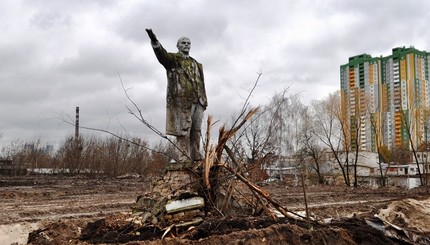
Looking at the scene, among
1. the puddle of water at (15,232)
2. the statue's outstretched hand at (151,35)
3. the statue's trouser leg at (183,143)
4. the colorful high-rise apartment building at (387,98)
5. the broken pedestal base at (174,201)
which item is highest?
the colorful high-rise apartment building at (387,98)

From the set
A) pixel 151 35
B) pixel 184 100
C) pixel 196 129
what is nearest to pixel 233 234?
pixel 196 129

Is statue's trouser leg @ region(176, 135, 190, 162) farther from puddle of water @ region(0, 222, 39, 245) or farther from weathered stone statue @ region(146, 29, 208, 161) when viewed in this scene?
puddle of water @ region(0, 222, 39, 245)

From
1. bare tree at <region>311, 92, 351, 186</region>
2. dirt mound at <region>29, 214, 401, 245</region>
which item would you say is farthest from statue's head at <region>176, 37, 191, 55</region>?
bare tree at <region>311, 92, 351, 186</region>

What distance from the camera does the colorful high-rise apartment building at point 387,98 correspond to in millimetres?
32312

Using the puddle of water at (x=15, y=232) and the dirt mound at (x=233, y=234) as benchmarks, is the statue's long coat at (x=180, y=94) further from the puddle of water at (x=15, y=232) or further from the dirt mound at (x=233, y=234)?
the puddle of water at (x=15, y=232)

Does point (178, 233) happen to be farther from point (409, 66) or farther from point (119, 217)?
point (409, 66)

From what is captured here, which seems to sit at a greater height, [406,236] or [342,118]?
[342,118]

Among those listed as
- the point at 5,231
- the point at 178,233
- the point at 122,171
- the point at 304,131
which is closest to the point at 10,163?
the point at 122,171

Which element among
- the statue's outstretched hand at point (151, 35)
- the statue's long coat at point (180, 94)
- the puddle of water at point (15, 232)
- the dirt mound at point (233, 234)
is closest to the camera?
the dirt mound at point (233, 234)

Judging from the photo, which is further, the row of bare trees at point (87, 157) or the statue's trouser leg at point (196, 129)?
the row of bare trees at point (87, 157)

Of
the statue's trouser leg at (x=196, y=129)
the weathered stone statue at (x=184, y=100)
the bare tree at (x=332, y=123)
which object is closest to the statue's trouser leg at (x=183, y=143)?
the weathered stone statue at (x=184, y=100)

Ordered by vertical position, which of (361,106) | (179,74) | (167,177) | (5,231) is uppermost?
(361,106)

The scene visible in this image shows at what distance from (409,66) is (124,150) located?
83.8 feet

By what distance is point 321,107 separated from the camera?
33812mm
